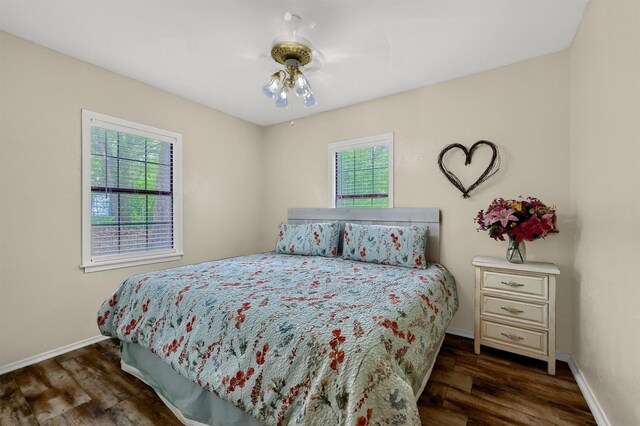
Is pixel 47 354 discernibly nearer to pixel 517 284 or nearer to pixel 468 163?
pixel 517 284

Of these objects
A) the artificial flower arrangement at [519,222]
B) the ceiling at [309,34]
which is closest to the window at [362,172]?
the ceiling at [309,34]

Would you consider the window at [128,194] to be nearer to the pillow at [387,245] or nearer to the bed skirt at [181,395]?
the bed skirt at [181,395]

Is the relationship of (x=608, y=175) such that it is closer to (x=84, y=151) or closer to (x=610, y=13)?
(x=610, y=13)

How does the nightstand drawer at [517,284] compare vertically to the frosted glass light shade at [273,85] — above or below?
below

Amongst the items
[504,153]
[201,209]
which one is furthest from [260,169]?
[504,153]

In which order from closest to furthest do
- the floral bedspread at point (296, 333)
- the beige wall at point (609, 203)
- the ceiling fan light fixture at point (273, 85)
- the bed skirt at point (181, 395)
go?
the floral bedspread at point (296, 333) < the beige wall at point (609, 203) < the bed skirt at point (181, 395) < the ceiling fan light fixture at point (273, 85)

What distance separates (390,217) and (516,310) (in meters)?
1.34

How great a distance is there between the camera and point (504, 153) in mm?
2428

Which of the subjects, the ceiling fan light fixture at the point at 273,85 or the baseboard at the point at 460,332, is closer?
the ceiling fan light fixture at the point at 273,85

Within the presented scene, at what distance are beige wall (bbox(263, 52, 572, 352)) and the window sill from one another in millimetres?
2356

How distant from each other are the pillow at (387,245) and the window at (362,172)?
0.47m

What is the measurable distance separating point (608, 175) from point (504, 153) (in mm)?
1048

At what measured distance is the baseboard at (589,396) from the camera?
1482 millimetres

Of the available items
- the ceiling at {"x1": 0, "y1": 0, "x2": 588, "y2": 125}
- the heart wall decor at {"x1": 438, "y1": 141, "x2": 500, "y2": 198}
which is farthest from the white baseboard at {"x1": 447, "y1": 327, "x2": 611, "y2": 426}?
the ceiling at {"x1": 0, "y1": 0, "x2": 588, "y2": 125}
